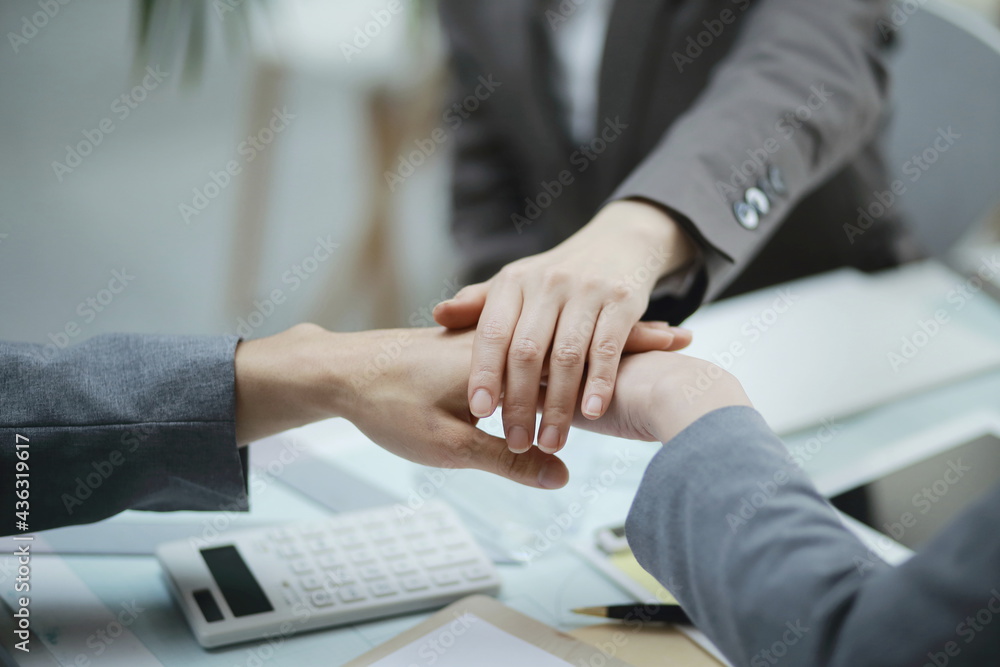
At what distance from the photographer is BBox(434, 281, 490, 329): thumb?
81cm

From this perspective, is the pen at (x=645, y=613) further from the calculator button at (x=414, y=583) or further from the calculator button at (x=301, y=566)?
the calculator button at (x=301, y=566)

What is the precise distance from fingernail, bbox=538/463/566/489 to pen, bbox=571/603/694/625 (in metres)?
0.12

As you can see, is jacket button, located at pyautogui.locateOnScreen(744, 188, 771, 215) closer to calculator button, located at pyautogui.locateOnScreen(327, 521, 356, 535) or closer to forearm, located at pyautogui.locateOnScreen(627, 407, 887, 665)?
forearm, located at pyautogui.locateOnScreen(627, 407, 887, 665)

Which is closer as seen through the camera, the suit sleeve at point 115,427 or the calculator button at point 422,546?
the suit sleeve at point 115,427

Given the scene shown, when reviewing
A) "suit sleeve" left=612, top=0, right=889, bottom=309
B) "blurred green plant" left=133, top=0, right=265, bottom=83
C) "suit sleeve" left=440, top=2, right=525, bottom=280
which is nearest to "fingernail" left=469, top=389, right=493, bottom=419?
"suit sleeve" left=612, top=0, right=889, bottom=309

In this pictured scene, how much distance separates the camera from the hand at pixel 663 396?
0.63 m

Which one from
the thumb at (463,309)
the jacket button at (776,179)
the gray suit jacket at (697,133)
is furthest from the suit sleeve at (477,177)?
the thumb at (463,309)

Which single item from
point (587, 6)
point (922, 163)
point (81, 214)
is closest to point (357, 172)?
point (81, 214)

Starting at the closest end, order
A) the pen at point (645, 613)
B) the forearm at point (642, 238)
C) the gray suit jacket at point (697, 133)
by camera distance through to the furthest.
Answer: the pen at point (645, 613) → the forearm at point (642, 238) → the gray suit jacket at point (697, 133)

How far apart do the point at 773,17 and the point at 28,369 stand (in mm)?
1061

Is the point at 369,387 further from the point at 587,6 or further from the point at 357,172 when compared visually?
the point at 357,172

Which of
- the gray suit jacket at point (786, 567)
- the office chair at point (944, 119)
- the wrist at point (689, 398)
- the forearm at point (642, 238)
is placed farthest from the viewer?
the office chair at point (944, 119)

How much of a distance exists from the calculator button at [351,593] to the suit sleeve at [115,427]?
13 centimetres

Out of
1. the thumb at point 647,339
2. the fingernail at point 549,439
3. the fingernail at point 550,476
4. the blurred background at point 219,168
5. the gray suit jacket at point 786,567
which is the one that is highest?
the gray suit jacket at point 786,567
